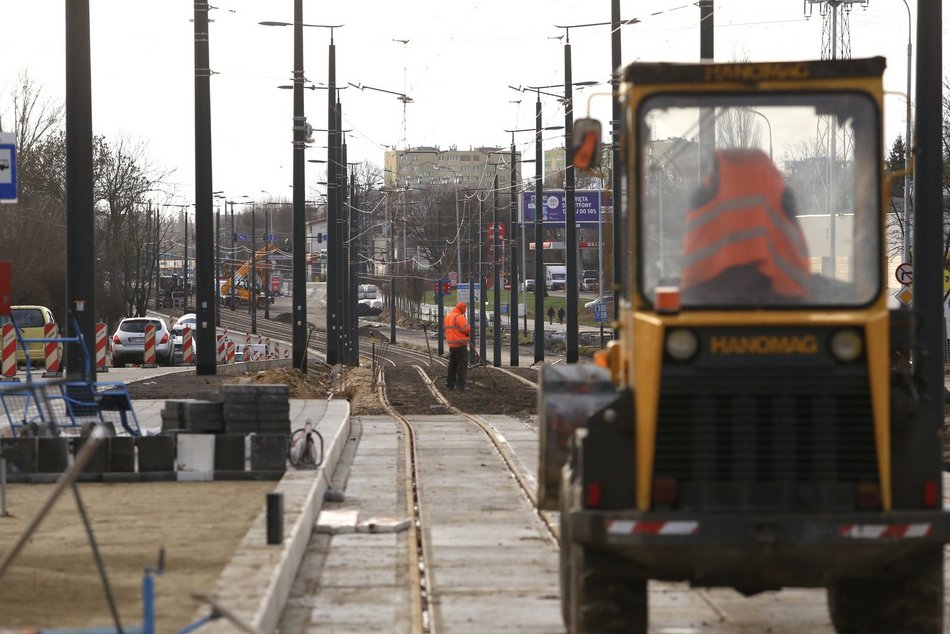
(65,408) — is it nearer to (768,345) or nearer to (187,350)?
(768,345)

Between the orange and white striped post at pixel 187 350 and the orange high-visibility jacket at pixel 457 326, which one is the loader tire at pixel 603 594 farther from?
the orange and white striped post at pixel 187 350

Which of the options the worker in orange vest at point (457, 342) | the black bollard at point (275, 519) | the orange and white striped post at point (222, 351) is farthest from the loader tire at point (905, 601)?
the orange and white striped post at point (222, 351)

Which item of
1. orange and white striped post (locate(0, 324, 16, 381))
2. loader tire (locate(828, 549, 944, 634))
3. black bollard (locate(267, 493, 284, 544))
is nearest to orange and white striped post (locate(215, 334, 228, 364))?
orange and white striped post (locate(0, 324, 16, 381))

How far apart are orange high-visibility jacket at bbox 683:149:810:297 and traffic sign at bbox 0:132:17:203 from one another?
28.7 ft

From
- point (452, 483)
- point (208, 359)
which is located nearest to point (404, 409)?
point (208, 359)

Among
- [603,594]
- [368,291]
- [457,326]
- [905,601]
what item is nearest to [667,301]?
[603,594]

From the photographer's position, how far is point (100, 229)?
80000mm

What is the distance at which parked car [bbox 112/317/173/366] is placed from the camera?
48.6 m

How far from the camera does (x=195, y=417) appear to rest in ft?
49.8

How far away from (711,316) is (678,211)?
731 millimetres

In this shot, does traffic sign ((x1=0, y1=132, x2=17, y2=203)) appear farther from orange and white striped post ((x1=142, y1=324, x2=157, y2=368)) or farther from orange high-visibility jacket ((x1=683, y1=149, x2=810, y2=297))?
orange and white striped post ((x1=142, y1=324, x2=157, y2=368))

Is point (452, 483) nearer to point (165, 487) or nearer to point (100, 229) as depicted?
point (165, 487)

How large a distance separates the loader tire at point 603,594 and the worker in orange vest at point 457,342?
2214cm

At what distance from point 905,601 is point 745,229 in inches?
77.4
